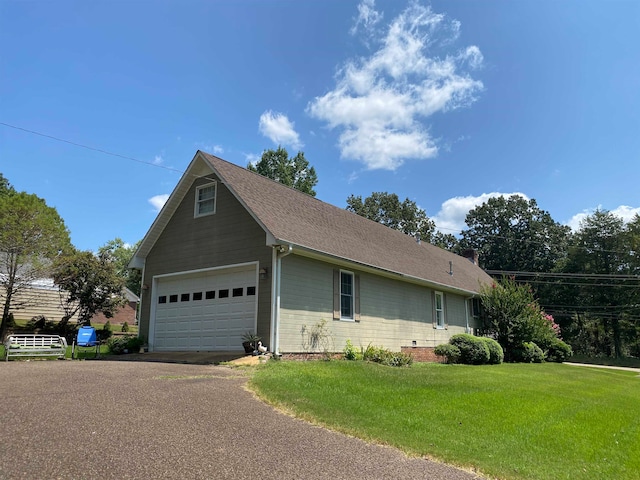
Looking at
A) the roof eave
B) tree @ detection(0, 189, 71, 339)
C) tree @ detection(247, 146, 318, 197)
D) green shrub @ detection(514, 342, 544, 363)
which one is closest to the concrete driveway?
the roof eave

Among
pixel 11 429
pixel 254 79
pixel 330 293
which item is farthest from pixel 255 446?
pixel 254 79

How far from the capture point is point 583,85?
54.5 ft

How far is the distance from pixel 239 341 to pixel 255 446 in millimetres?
8538

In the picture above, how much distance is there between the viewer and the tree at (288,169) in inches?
1774

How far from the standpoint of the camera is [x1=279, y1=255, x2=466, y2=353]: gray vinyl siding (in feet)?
42.9

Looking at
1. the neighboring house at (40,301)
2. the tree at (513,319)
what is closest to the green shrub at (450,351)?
the tree at (513,319)

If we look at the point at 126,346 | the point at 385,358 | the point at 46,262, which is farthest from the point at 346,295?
the point at 46,262

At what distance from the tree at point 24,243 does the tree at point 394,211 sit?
106 feet

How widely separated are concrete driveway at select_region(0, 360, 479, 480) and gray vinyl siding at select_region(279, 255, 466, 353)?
5.46m

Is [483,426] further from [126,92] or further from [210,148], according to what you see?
[126,92]

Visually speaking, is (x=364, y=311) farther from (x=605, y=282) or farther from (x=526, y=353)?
(x=605, y=282)

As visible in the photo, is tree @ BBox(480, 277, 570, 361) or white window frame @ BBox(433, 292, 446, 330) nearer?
white window frame @ BBox(433, 292, 446, 330)

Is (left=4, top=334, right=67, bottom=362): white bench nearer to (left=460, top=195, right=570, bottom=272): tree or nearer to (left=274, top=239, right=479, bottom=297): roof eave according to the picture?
(left=274, top=239, right=479, bottom=297): roof eave

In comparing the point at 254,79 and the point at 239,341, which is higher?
the point at 254,79
